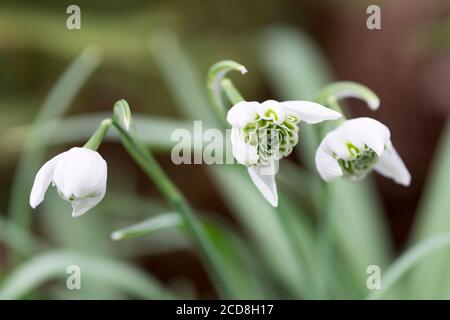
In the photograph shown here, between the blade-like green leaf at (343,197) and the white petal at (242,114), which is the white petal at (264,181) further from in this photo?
the blade-like green leaf at (343,197)

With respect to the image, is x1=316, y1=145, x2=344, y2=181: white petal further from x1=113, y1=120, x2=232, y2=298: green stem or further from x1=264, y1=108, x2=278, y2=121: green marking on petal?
x1=113, y1=120, x2=232, y2=298: green stem

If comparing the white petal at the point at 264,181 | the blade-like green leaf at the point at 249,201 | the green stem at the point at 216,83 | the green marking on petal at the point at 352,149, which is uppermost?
the blade-like green leaf at the point at 249,201

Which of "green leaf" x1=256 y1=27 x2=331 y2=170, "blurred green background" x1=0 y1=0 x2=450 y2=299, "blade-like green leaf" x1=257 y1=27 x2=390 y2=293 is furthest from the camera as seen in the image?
"blurred green background" x1=0 y1=0 x2=450 y2=299

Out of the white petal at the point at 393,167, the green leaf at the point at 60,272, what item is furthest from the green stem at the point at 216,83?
the green leaf at the point at 60,272

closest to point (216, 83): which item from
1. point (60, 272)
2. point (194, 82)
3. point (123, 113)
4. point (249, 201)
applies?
point (123, 113)

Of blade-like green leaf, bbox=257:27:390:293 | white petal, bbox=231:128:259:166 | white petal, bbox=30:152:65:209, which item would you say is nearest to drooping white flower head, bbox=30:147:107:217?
white petal, bbox=30:152:65:209

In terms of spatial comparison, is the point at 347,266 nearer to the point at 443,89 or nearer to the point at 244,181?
the point at 244,181

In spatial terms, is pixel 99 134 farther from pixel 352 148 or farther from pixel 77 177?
pixel 352 148
